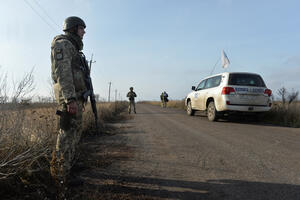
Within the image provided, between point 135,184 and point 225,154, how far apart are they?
6.41ft

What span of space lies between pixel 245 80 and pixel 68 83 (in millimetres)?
6666

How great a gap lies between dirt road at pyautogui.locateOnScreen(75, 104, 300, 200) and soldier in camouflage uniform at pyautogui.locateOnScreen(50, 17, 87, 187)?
1.72 feet

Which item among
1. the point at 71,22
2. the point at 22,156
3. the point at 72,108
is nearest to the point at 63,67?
the point at 72,108

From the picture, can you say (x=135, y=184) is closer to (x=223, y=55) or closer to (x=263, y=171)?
(x=263, y=171)

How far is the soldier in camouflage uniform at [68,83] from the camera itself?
2.33 metres

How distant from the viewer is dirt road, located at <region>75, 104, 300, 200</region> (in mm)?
2225

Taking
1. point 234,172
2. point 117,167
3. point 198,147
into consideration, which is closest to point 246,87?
point 198,147

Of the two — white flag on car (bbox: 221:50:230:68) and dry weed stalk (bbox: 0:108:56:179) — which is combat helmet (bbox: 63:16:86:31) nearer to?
dry weed stalk (bbox: 0:108:56:179)

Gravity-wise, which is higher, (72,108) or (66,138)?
(72,108)

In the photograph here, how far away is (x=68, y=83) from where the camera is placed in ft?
7.66

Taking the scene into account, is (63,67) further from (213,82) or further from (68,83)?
(213,82)

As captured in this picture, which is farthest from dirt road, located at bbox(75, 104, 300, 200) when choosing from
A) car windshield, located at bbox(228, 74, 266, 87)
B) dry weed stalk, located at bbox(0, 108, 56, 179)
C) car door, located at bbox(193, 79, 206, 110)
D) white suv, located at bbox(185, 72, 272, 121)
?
car door, located at bbox(193, 79, 206, 110)

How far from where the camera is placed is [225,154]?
364 centimetres

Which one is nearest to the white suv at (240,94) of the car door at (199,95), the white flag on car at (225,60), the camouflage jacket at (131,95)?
the car door at (199,95)
